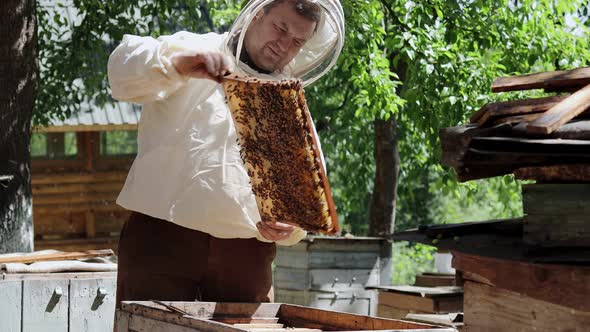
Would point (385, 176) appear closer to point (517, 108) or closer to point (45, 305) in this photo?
point (45, 305)

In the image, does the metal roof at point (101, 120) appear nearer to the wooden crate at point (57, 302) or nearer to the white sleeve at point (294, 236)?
the wooden crate at point (57, 302)

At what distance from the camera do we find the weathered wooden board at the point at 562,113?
2369mm

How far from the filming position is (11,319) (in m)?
4.50

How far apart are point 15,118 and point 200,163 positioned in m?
3.07

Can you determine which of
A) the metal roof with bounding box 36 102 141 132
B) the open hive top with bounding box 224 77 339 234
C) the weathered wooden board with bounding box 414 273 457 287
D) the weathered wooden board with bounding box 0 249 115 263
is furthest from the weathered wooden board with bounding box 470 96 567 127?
the metal roof with bounding box 36 102 141 132

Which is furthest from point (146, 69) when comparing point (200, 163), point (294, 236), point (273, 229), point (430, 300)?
point (430, 300)

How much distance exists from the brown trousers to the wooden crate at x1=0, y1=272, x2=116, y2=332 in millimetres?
1528

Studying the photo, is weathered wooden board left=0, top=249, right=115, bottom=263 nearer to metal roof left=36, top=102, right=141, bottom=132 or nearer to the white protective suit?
the white protective suit

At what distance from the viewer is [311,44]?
10.3ft

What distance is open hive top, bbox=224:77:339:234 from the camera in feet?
9.42

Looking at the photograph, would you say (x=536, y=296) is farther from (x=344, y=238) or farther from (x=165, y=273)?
(x=344, y=238)

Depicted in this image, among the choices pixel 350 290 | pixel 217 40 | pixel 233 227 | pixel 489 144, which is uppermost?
pixel 217 40

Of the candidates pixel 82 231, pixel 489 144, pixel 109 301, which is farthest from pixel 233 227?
pixel 82 231

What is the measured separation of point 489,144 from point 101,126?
1018 cm
